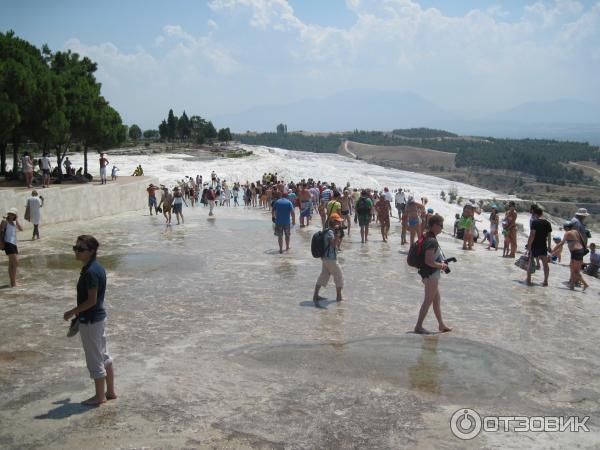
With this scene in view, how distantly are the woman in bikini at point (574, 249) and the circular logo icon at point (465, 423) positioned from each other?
6.77 m

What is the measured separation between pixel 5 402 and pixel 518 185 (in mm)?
106549

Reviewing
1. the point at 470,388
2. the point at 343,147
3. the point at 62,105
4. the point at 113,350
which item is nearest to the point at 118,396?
the point at 113,350

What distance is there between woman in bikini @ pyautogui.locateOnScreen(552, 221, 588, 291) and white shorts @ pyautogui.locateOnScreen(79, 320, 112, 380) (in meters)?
8.88

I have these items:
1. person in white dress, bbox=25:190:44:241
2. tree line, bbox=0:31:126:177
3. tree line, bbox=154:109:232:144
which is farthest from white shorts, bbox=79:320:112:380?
tree line, bbox=154:109:232:144

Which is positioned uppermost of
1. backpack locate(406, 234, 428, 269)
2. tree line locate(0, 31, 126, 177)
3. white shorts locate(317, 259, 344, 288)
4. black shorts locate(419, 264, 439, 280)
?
tree line locate(0, 31, 126, 177)

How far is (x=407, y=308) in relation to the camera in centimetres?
929

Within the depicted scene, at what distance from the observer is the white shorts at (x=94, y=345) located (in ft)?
17.1

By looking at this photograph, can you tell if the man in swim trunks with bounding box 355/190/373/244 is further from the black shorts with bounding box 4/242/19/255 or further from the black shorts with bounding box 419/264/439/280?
the black shorts with bounding box 4/242/19/255

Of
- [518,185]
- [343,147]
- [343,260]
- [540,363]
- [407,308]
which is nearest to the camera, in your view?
[540,363]

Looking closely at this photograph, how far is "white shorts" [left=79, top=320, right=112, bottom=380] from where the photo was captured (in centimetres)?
520

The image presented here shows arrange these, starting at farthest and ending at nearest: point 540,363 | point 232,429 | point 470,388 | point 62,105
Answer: point 62,105, point 540,363, point 470,388, point 232,429

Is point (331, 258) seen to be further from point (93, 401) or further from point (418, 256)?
point (93, 401)

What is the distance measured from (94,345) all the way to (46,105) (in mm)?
19673

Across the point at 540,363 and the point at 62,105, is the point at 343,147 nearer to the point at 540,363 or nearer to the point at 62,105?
the point at 62,105
